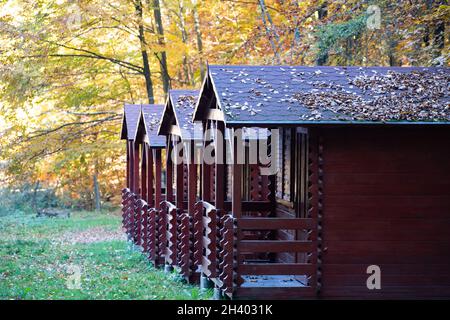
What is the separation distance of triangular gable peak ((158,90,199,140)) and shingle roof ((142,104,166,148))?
1.31 metres

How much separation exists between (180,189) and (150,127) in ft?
10.1

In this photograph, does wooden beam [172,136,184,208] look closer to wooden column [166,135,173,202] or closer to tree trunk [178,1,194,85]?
wooden column [166,135,173,202]

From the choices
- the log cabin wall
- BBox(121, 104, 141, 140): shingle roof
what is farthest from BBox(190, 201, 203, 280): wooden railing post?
BBox(121, 104, 141, 140): shingle roof

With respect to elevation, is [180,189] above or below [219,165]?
below

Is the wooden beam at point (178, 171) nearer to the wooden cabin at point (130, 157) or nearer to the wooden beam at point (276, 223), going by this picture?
the wooden beam at point (276, 223)

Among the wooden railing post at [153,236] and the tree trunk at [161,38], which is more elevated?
the tree trunk at [161,38]

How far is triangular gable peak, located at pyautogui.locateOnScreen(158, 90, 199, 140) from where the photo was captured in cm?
1472

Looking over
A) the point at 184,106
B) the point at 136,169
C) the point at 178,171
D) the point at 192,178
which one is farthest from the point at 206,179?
the point at 136,169

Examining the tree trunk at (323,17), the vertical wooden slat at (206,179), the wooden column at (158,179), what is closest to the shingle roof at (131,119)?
the wooden column at (158,179)

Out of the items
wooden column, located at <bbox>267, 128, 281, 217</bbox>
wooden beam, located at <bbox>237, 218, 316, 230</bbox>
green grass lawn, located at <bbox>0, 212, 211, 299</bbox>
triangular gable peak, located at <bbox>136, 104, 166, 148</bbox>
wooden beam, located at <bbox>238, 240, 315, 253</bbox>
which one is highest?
triangular gable peak, located at <bbox>136, 104, 166, 148</bbox>

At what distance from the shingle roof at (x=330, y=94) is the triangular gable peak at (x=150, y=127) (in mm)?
4823

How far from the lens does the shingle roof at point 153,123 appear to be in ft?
58.7

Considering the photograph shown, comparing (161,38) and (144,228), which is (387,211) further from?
(161,38)

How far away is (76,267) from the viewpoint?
1753 cm
